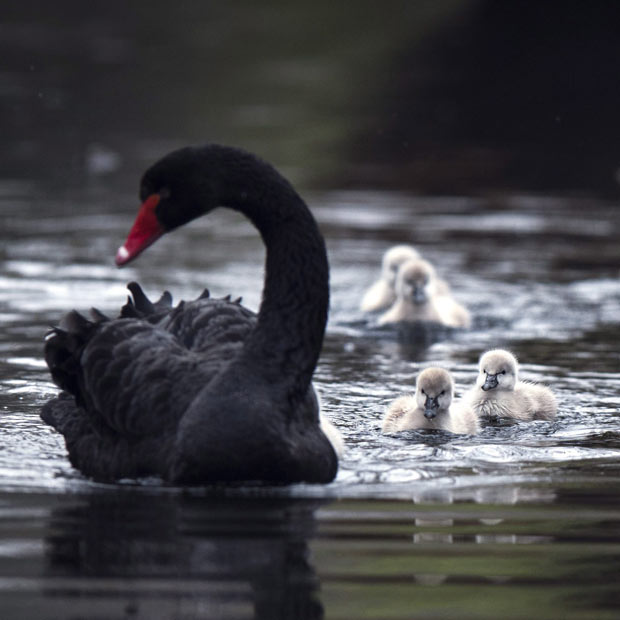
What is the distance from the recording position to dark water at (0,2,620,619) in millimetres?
4449

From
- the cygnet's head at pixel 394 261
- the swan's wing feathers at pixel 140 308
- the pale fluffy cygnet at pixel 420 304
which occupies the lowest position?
the swan's wing feathers at pixel 140 308

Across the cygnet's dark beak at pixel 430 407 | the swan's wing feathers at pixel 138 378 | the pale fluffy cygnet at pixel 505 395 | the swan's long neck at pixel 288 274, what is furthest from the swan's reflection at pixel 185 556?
the pale fluffy cygnet at pixel 505 395

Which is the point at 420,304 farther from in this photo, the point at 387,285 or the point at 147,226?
the point at 147,226

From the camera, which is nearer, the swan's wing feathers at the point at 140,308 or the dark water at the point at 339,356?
the dark water at the point at 339,356

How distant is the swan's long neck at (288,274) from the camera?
5.69 m

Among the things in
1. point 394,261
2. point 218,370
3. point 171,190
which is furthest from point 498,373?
→ point 394,261

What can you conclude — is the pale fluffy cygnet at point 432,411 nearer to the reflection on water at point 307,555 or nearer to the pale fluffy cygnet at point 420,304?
the reflection on water at point 307,555

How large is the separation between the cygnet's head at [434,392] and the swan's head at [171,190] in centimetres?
173

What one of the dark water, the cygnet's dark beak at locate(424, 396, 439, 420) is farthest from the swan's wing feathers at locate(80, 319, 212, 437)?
the cygnet's dark beak at locate(424, 396, 439, 420)

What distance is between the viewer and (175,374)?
226 inches

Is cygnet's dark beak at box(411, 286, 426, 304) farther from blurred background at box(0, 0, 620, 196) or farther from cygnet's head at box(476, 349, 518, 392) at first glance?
blurred background at box(0, 0, 620, 196)

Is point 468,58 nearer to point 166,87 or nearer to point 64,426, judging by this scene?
point 166,87

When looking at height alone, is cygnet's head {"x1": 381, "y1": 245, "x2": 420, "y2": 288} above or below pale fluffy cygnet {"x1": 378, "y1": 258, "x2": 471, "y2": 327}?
above

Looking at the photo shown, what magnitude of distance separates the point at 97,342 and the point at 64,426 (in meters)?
0.50
